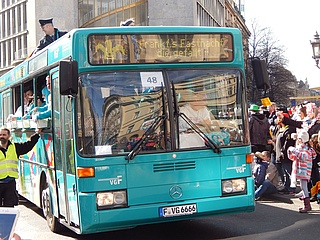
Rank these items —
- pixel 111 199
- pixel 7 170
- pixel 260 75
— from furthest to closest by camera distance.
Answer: pixel 7 170, pixel 260 75, pixel 111 199

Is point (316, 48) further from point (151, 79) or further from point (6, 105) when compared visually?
point (151, 79)

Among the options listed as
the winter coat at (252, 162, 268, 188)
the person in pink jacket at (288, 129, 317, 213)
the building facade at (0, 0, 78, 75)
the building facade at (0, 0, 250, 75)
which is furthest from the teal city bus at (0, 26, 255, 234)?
the building facade at (0, 0, 78, 75)

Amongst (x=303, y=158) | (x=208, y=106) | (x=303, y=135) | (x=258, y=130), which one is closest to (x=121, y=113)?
(x=208, y=106)

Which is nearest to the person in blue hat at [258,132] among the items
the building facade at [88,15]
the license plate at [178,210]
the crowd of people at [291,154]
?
the crowd of people at [291,154]

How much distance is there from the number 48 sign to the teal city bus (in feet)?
0.05

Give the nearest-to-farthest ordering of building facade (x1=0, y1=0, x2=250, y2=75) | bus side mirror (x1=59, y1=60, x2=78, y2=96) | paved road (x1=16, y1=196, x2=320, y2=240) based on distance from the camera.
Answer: bus side mirror (x1=59, y1=60, x2=78, y2=96) < paved road (x1=16, y1=196, x2=320, y2=240) < building facade (x1=0, y1=0, x2=250, y2=75)

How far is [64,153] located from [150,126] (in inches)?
55.4

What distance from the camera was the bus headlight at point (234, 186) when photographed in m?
7.99

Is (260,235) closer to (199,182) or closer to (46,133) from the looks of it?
(199,182)

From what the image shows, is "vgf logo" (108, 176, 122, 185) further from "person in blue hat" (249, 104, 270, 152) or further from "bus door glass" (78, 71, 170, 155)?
"person in blue hat" (249, 104, 270, 152)

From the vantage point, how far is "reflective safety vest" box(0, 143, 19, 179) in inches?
338

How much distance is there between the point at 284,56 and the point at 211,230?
171ft

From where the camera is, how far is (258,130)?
13.0 meters

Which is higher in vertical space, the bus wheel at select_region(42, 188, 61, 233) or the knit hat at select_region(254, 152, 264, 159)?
the knit hat at select_region(254, 152, 264, 159)
